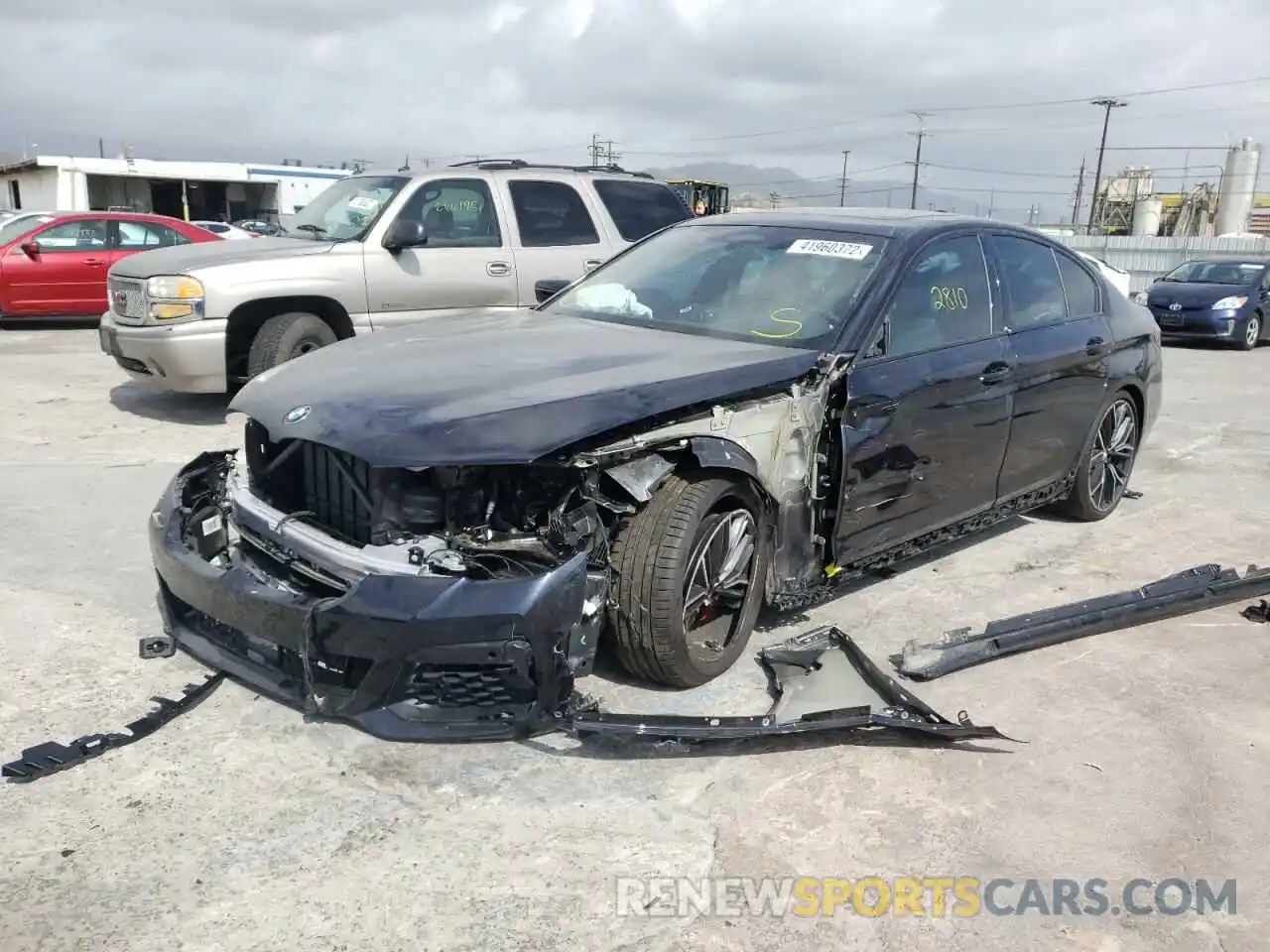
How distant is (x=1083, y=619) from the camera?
4352mm

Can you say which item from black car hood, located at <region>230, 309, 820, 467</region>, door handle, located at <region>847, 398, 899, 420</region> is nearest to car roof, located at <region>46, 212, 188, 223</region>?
black car hood, located at <region>230, 309, 820, 467</region>

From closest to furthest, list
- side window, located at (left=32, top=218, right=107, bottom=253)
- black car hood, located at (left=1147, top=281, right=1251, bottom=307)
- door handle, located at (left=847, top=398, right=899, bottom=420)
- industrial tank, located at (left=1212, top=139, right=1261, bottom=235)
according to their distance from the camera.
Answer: door handle, located at (left=847, top=398, right=899, bottom=420) → side window, located at (left=32, top=218, right=107, bottom=253) → black car hood, located at (left=1147, top=281, right=1251, bottom=307) → industrial tank, located at (left=1212, top=139, right=1261, bottom=235)

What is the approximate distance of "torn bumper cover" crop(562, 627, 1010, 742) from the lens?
3.10 metres

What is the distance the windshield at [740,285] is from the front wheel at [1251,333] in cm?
1354

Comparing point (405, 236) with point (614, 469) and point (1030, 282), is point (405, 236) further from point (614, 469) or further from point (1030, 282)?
point (614, 469)

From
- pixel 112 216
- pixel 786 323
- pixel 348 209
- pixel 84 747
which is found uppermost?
pixel 348 209

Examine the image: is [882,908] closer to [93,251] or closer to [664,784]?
[664,784]

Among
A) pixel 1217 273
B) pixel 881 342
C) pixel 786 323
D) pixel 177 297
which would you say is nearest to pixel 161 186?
pixel 1217 273

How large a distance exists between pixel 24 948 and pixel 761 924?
170 cm

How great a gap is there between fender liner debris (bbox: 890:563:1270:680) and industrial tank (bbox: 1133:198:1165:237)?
4906 cm

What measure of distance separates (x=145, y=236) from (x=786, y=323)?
38.7 feet

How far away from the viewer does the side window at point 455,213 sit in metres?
7.96

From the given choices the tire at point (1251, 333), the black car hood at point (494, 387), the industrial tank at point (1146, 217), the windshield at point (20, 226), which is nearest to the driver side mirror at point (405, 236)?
the black car hood at point (494, 387)

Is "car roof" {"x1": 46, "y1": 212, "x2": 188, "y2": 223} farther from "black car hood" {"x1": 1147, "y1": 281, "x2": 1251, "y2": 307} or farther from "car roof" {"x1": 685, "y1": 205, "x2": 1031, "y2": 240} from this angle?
"black car hood" {"x1": 1147, "y1": 281, "x2": 1251, "y2": 307}
